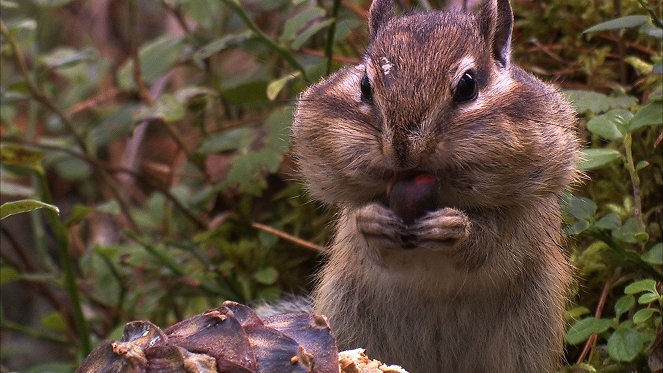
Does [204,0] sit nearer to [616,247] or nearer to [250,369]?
[616,247]

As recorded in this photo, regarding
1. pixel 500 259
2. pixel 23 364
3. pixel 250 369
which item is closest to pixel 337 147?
pixel 500 259

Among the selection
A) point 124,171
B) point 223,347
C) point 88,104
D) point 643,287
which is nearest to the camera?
point 223,347

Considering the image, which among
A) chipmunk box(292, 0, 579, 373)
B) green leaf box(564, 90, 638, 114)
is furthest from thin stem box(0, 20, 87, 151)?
green leaf box(564, 90, 638, 114)

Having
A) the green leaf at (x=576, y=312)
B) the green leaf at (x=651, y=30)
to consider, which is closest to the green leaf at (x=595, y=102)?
the green leaf at (x=651, y=30)

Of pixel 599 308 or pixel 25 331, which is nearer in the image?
pixel 599 308

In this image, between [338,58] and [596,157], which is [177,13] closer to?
[338,58]

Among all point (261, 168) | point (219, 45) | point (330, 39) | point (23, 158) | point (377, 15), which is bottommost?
point (23, 158)

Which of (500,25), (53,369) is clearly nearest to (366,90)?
(500,25)
